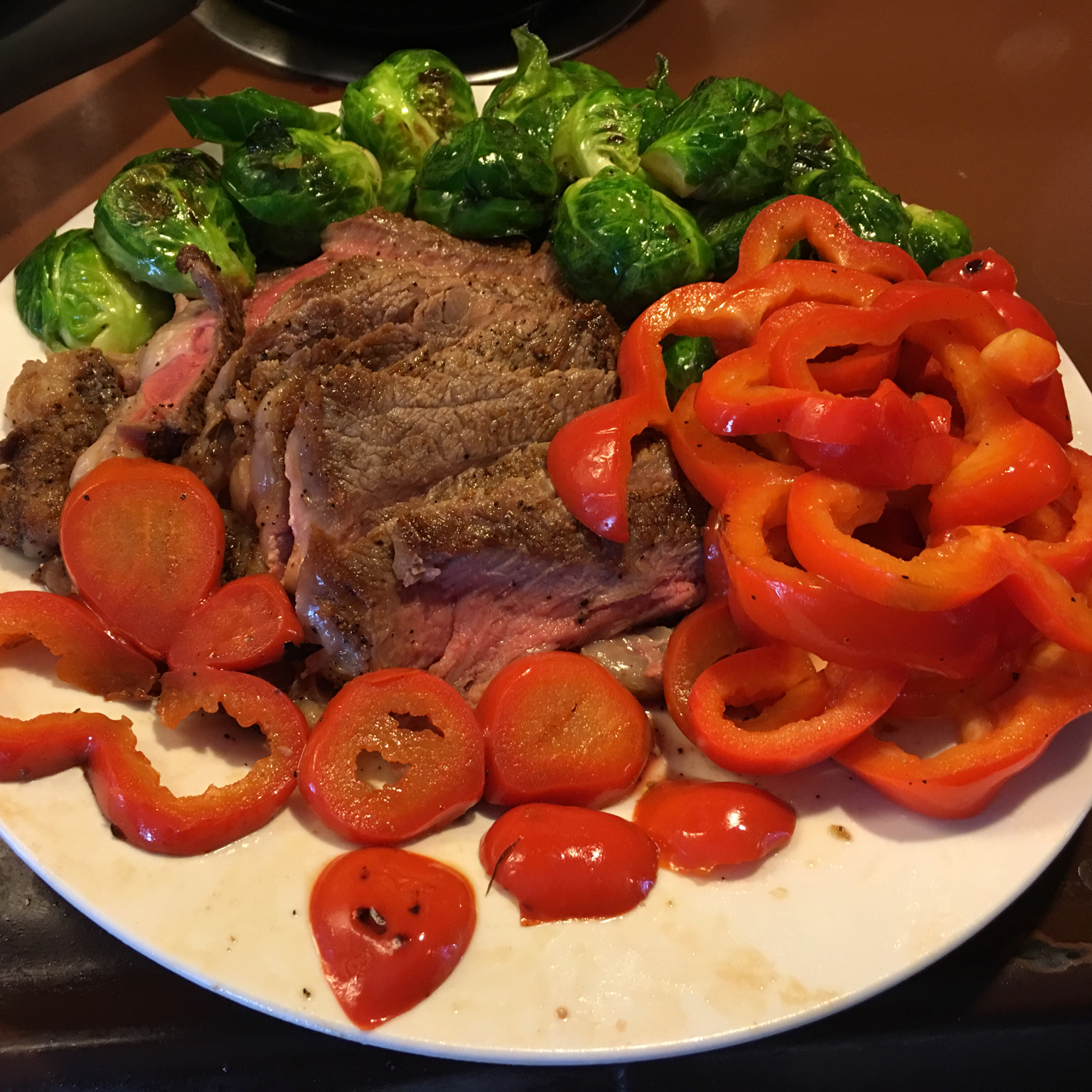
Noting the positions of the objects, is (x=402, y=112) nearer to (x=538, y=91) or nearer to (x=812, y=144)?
(x=538, y=91)

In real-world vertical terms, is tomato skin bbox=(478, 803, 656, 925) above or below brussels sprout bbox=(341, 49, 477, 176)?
below

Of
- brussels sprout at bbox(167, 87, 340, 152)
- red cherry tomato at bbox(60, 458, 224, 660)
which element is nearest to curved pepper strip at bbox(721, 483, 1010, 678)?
red cherry tomato at bbox(60, 458, 224, 660)

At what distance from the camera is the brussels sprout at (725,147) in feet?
9.73

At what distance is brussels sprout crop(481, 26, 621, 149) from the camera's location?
338cm

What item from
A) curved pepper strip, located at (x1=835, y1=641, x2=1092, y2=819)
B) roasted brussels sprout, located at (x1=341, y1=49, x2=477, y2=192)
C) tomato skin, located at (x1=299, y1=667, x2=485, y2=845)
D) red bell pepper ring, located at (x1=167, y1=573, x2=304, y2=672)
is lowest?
curved pepper strip, located at (x1=835, y1=641, x2=1092, y2=819)

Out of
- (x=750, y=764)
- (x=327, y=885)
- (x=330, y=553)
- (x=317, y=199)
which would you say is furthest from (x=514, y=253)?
(x=327, y=885)

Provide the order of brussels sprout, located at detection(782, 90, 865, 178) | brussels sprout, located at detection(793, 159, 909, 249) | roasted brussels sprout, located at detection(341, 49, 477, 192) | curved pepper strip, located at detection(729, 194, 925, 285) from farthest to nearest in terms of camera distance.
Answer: roasted brussels sprout, located at detection(341, 49, 477, 192), brussels sprout, located at detection(782, 90, 865, 178), brussels sprout, located at detection(793, 159, 909, 249), curved pepper strip, located at detection(729, 194, 925, 285)

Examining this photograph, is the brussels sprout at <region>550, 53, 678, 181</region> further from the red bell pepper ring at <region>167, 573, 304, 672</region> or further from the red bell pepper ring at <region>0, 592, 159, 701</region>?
the red bell pepper ring at <region>0, 592, 159, 701</region>

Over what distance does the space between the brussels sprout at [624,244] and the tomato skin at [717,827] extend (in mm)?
1705

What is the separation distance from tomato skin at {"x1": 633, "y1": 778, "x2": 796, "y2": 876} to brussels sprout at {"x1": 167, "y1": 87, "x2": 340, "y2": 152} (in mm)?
2875

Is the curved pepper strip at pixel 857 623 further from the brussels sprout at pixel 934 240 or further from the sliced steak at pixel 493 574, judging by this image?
the brussels sprout at pixel 934 240

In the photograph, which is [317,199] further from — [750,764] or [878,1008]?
[878,1008]

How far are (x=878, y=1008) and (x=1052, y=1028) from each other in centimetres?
45

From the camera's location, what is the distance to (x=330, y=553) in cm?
224
